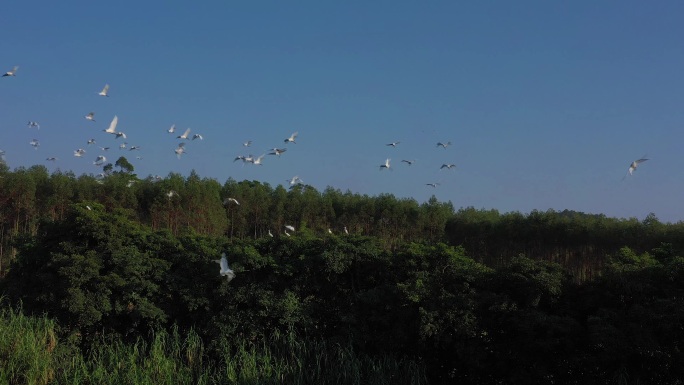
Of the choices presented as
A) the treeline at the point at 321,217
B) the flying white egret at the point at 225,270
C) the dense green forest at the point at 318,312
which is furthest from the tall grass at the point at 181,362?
the treeline at the point at 321,217

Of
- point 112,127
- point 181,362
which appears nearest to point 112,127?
point 112,127

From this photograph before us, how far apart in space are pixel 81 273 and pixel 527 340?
22.8 feet

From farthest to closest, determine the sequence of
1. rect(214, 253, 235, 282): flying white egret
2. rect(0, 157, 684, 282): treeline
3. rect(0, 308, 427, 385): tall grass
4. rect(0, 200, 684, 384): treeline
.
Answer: rect(0, 157, 684, 282): treeline < rect(214, 253, 235, 282): flying white egret < rect(0, 308, 427, 385): tall grass < rect(0, 200, 684, 384): treeline

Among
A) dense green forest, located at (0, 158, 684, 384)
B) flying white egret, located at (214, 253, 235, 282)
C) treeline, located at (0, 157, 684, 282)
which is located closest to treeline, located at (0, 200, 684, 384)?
dense green forest, located at (0, 158, 684, 384)

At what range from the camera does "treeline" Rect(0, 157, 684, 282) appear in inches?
754

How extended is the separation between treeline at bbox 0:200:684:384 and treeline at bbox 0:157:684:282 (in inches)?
250

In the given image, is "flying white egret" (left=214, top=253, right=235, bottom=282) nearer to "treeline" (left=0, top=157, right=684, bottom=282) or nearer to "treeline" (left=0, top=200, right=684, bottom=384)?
"treeline" (left=0, top=200, right=684, bottom=384)

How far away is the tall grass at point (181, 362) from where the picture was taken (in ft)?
29.3

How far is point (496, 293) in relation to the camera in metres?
9.39

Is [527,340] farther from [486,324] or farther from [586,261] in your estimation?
[586,261]

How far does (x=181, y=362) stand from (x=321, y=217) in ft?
47.2

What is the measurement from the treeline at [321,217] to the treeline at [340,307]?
20.8 ft

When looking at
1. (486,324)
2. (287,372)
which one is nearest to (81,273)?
(287,372)

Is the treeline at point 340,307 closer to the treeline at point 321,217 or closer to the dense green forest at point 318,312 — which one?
the dense green forest at point 318,312
